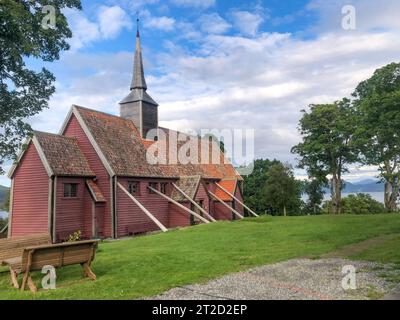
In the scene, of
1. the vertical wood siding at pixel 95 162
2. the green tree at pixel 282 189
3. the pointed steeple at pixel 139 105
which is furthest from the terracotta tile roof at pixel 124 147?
the green tree at pixel 282 189

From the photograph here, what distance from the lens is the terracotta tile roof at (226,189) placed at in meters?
38.7

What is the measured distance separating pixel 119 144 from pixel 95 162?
10.3ft

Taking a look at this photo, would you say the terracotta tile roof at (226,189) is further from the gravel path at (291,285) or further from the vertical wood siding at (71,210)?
the gravel path at (291,285)

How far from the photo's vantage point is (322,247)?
1327cm

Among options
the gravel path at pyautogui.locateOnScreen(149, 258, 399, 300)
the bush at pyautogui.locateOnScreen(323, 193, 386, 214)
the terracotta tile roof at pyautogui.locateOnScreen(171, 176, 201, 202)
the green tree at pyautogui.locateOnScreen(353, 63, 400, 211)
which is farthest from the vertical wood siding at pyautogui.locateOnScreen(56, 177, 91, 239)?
the bush at pyautogui.locateOnScreen(323, 193, 386, 214)

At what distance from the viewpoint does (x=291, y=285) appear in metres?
7.95

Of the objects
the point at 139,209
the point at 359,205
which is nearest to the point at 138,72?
the point at 139,209

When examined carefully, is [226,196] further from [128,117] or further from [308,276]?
[308,276]

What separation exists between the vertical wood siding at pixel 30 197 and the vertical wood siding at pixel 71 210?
858 millimetres

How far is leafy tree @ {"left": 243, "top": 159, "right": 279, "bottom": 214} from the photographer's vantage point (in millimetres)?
54750

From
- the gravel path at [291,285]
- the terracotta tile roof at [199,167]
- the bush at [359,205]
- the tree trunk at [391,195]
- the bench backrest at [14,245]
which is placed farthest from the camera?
the bush at [359,205]

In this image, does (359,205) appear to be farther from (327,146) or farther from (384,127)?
(384,127)
